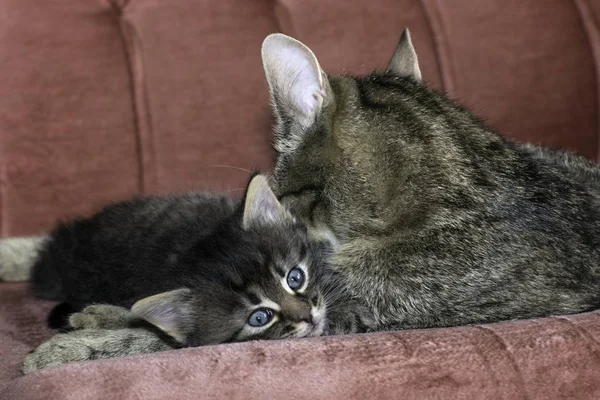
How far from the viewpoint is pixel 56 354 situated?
5.59 feet

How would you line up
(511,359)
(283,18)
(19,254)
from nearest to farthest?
(511,359) → (19,254) → (283,18)

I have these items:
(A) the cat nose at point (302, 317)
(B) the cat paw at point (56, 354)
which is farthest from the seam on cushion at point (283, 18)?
(B) the cat paw at point (56, 354)

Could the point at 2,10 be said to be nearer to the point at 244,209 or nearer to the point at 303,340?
the point at 244,209

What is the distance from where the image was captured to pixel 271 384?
1426mm

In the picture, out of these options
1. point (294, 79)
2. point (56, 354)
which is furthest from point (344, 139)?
point (56, 354)

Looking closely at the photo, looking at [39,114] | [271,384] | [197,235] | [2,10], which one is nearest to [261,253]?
[197,235]

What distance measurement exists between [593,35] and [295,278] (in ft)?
5.44

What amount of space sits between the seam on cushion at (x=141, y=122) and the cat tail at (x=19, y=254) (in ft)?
1.24

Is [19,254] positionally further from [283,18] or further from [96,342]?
[283,18]

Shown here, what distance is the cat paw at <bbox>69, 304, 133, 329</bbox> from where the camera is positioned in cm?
187

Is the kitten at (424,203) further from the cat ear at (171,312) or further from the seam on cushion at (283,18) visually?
the seam on cushion at (283,18)

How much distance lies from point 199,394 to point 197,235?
29.0 inches

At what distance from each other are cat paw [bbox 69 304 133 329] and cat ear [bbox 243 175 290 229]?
0.35 m

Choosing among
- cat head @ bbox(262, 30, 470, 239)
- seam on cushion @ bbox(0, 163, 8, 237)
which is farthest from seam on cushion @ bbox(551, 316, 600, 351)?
seam on cushion @ bbox(0, 163, 8, 237)
